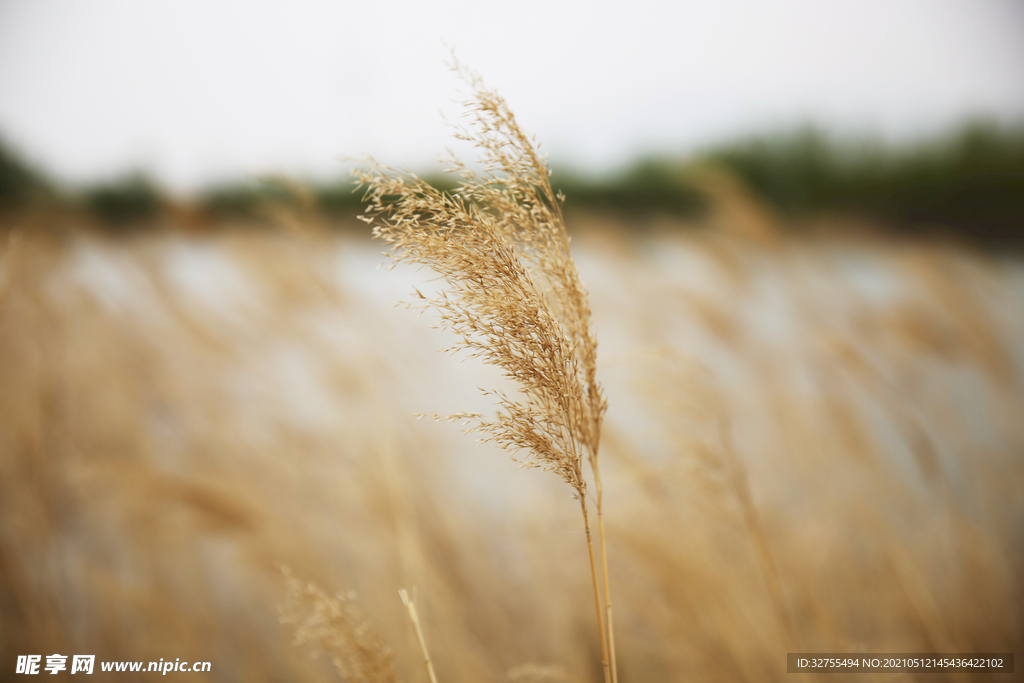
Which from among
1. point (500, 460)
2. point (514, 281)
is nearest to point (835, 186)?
point (500, 460)

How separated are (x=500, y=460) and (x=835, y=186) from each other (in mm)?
8060

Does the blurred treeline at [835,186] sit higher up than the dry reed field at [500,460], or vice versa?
the blurred treeline at [835,186]

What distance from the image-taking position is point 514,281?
0.46 metres

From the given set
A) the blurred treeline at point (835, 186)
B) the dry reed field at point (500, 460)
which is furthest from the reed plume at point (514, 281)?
the blurred treeline at point (835, 186)

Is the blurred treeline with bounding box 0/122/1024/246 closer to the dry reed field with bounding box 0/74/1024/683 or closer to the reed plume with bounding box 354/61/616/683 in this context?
the dry reed field with bounding box 0/74/1024/683

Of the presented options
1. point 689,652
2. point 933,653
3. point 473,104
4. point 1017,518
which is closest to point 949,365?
point 1017,518

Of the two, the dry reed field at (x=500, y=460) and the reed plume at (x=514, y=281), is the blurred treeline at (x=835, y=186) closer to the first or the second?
the dry reed field at (x=500, y=460)

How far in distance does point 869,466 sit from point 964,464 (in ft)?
2.06

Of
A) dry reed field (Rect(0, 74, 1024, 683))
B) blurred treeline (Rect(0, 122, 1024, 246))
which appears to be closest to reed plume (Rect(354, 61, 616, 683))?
dry reed field (Rect(0, 74, 1024, 683))

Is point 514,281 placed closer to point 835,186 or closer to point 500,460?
point 500,460

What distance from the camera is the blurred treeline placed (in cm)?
606

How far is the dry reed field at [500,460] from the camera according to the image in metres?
0.65

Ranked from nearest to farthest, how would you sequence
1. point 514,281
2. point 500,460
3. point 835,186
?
point 514,281 → point 500,460 → point 835,186

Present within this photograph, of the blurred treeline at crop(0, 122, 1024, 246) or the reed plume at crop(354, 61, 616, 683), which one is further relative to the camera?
the blurred treeline at crop(0, 122, 1024, 246)
